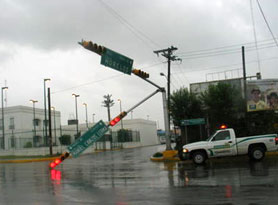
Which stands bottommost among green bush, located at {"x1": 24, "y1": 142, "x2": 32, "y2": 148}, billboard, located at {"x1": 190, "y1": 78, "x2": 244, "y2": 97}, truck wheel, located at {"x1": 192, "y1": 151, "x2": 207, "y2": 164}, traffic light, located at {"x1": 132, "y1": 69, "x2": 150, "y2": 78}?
truck wheel, located at {"x1": 192, "y1": 151, "x2": 207, "y2": 164}

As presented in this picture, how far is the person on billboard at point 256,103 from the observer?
28953mm

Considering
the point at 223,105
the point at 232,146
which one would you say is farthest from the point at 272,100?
the point at 232,146

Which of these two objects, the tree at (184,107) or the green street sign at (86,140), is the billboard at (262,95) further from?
the green street sign at (86,140)

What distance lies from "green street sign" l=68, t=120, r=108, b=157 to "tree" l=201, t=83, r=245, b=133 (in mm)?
11395

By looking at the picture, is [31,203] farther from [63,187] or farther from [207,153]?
[207,153]

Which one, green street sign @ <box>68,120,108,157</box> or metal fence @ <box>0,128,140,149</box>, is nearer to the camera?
green street sign @ <box>68,120,108,157</box>

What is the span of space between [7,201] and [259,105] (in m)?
23.1

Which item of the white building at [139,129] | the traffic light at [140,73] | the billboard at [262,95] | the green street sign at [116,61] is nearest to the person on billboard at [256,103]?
the billboard at [262,95]

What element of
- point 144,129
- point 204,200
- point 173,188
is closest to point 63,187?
point 173,188

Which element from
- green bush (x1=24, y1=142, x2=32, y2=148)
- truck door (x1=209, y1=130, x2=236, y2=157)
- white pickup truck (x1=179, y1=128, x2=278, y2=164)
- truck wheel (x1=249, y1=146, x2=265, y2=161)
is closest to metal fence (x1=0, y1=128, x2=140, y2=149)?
green bush (x1=24, y1=142, x2=32, y2=148)

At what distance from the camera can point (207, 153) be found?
19.0 m

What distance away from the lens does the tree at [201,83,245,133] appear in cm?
2941

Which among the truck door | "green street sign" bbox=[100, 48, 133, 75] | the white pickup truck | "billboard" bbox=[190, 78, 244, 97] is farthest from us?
"billboard" bbox=[190, 78, 244, 97]

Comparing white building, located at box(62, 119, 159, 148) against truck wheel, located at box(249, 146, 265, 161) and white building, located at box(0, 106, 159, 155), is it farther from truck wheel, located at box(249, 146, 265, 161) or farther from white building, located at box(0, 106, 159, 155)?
truck wheel, located at box(249, 146, 265, 161)
